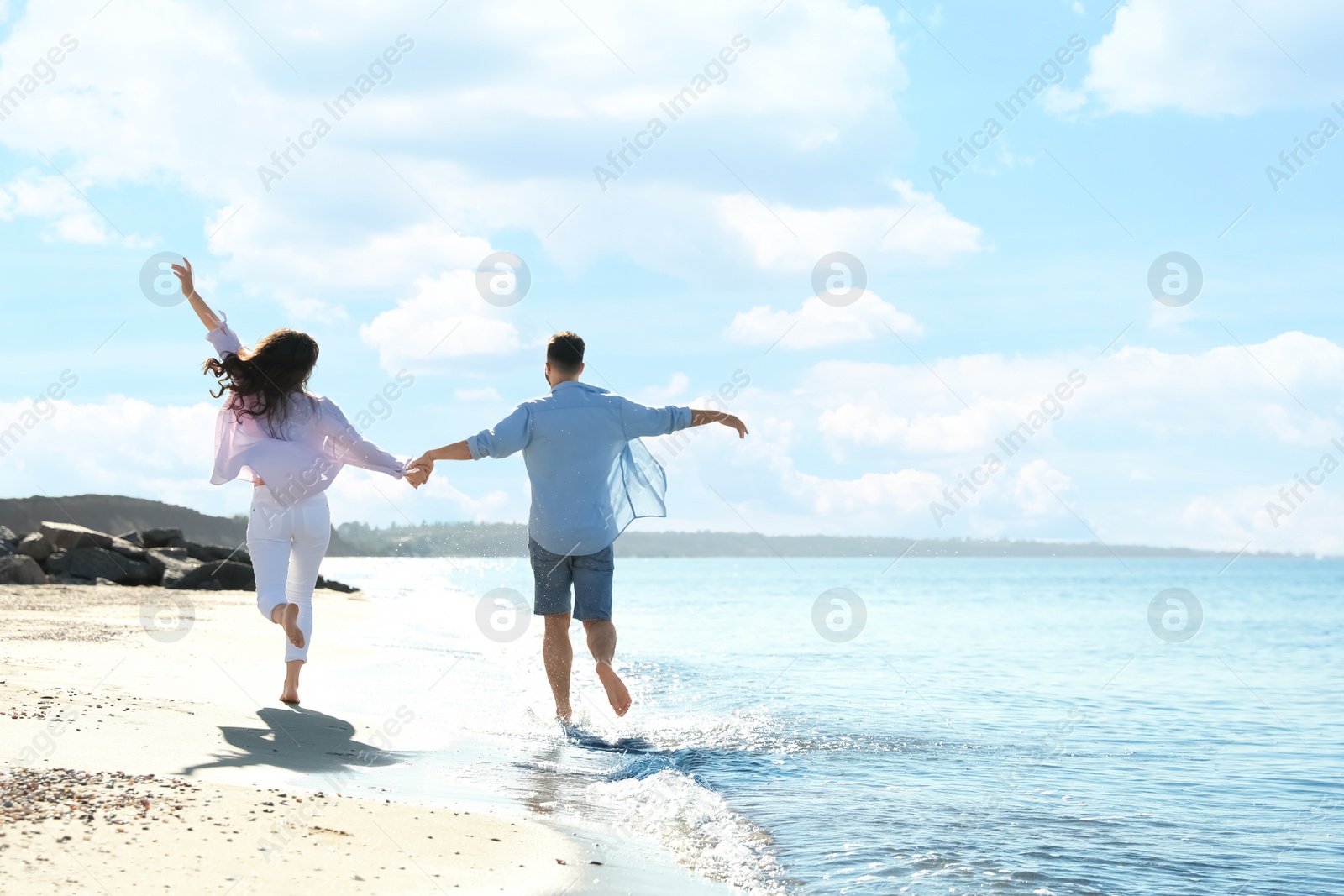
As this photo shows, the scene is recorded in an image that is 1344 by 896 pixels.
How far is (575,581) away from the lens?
24.2 feet

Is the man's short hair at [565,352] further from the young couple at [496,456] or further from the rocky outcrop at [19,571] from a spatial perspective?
the rocky outcrop at [19,571]

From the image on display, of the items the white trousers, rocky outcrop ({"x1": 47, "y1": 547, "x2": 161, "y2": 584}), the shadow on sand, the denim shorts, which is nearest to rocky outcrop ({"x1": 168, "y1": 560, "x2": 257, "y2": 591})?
rocky outcrop ({"x1": 47, "y1": 547, "x2": 161, "y2": 584})

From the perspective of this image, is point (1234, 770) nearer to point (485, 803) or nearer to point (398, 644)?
point (485, 803)

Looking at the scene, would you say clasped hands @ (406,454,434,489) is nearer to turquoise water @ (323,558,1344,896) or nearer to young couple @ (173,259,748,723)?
young couple @ (173,259,748,723)

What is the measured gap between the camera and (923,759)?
6984 millimetres

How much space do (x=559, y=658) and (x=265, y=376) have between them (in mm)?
2679

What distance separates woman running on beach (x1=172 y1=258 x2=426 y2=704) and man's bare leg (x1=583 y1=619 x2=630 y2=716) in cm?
183

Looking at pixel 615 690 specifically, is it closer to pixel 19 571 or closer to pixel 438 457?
pixel 438 457

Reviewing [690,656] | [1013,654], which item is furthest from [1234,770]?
[1013,654]

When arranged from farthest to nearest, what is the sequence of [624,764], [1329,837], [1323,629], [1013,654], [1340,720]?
[1323,629], [1013,654], [1340,720], [624,764], [1329,837]

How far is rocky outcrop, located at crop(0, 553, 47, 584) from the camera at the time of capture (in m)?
15.5

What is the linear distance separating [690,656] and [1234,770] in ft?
25.4

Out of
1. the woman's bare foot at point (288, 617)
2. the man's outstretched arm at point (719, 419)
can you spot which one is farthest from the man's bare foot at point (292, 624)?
the man's outstretched arm at point (719, 419)

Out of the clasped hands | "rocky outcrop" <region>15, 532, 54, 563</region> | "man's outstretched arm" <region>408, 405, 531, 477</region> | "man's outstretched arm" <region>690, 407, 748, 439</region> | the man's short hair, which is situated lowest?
"rocky outcrop" <region>15, 532, 54, 563</region>
